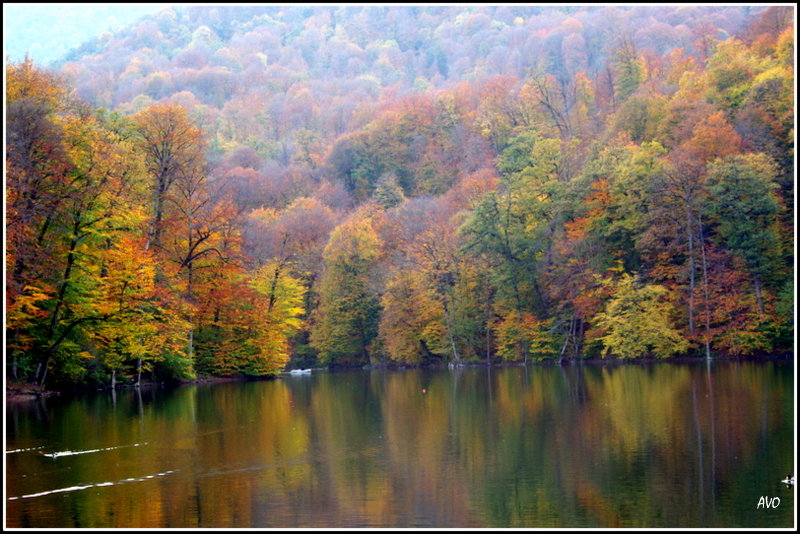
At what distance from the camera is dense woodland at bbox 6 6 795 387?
125 feet

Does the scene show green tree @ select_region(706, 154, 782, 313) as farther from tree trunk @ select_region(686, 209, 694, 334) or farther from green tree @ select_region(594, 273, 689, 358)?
green tree @ select_region(594, 273, 689, 358)

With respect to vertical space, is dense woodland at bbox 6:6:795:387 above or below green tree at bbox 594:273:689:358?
above

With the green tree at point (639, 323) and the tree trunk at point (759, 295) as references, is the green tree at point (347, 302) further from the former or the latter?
the tree trunk at point (759, 295)

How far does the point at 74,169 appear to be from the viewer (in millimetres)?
36750

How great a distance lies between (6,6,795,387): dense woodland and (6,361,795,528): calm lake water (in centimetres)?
900

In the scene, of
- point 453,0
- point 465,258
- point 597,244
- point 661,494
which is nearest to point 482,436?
point 661,494

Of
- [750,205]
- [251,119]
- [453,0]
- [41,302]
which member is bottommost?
[41,302]

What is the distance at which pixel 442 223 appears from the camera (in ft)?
Result: 236

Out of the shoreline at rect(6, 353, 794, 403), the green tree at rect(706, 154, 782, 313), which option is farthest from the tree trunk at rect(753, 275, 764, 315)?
the shoreline at rect(6, 353, 794, 403)

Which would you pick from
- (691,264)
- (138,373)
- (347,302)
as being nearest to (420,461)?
(138,373)

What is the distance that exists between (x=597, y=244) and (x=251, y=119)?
74977mm

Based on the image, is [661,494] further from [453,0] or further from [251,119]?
[453,0]

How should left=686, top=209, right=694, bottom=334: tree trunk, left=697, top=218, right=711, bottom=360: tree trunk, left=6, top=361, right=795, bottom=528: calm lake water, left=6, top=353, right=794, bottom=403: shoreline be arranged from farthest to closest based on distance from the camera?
left=686, top=209, right=694, bottom=334: tree trunk → left=697, top=218, right=711, bottom=360: tree trunk → left=6, top=353, right=794, bottom=403: shoreline → left=6, top=361, right=795, bottom=528: calm lake water

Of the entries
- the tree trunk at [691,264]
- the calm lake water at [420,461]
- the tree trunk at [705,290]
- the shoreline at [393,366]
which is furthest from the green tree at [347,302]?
the calm lake water at [420,461]
